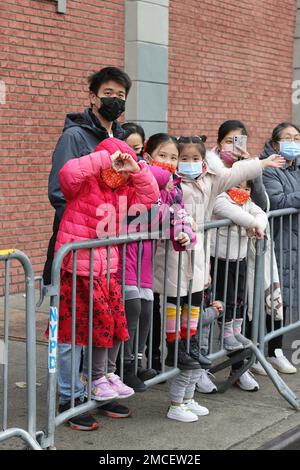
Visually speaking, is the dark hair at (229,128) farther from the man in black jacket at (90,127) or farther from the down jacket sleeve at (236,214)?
the man in black jacket at (90,127)

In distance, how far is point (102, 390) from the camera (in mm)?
4645

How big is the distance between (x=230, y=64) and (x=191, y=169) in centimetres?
751

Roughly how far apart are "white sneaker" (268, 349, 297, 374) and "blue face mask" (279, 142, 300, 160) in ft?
4.82

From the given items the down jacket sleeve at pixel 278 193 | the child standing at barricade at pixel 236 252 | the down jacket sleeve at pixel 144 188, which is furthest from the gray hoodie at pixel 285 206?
the down jacket sleeve at pixel 144 188

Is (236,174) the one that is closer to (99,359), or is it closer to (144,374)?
(144,374)

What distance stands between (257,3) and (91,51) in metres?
4.35

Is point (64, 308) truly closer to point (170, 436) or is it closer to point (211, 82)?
point (170, 436)

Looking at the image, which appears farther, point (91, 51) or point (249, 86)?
point (249, 86)

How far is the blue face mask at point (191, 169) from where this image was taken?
510 centimetres

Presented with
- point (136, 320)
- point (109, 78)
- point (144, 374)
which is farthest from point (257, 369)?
point (109, 78)

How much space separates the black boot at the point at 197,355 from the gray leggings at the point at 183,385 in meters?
0.06

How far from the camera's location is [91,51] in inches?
369

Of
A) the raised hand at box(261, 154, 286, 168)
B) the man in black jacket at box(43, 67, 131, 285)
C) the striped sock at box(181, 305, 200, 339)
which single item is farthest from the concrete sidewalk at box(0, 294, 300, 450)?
the raised hand at box(261, 154, 286, 168)

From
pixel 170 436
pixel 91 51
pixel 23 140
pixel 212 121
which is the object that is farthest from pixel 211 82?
pixel 170 436
